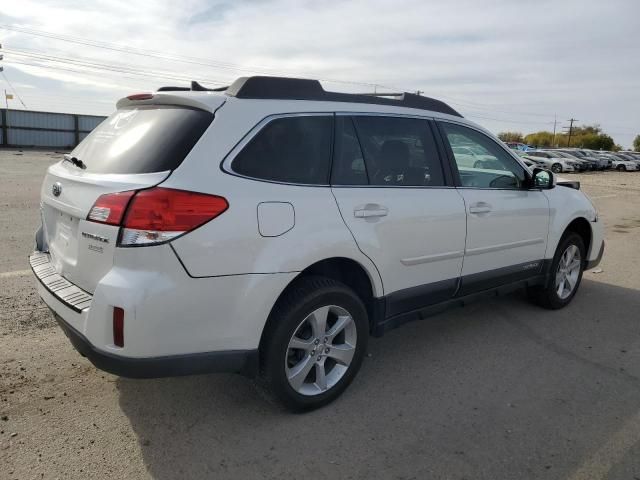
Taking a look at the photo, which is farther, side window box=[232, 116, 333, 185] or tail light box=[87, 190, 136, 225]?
side window box=[232, 116, 333, 185]

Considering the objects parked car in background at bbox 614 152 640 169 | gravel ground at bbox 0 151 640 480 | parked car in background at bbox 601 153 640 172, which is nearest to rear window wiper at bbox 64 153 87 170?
gravel ground at bbox 0 151 640 480

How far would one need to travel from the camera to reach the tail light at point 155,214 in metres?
2.38

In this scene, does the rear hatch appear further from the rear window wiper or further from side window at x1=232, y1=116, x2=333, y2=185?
side window at x1=232, y1=116, x2=333, y2=185

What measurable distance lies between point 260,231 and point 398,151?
4.32 feet

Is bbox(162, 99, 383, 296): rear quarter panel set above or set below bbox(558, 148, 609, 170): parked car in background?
below

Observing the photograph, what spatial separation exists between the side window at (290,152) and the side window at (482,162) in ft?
3.89

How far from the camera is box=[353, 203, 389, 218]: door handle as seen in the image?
306cm

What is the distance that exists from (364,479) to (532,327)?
2621mm

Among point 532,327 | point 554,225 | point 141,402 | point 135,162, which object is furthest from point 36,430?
point 554,225

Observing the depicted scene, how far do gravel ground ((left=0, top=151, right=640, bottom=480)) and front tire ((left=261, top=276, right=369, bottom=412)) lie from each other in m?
0.16

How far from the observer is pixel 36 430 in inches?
108

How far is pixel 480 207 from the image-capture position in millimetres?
3861

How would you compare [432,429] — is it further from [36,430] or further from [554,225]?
[554,225]

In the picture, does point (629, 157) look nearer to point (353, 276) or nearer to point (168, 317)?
point (353, 276)
